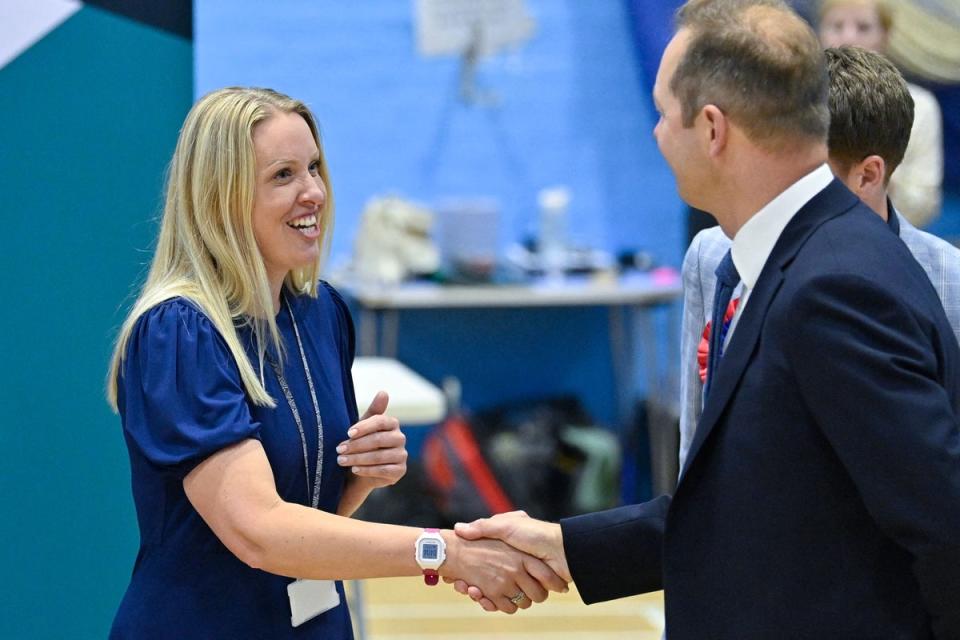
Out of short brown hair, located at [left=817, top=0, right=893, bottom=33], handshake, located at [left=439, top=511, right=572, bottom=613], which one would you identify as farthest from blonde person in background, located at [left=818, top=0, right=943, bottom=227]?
handshake, located at [left=439, top=511, right=572, bottom=613]

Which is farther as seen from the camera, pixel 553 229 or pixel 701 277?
pixel 553 229

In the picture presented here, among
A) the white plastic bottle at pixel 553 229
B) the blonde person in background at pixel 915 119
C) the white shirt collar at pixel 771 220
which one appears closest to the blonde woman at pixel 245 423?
the white shirt collar at pixel 771 220

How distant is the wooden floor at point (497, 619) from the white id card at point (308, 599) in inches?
101

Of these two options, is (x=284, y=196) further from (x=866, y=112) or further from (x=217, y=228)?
(x=866, y=112)

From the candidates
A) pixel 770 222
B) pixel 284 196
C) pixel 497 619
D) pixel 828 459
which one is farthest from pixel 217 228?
pixel 497 619

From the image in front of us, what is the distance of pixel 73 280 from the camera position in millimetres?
2850

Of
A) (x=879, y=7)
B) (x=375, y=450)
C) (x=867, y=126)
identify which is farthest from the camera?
(x=879, y=7)

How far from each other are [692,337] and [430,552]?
24.6 inches

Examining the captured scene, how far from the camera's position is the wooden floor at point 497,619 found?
4852 mm

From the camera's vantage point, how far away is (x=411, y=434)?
6887 mm

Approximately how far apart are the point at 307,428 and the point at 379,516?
391cm

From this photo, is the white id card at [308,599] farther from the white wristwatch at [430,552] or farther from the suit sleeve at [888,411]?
the suit sleeve at [888,411]

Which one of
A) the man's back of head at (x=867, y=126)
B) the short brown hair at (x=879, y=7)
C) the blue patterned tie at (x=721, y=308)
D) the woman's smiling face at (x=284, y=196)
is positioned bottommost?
the blue patterned tie at (x=721, y=308)

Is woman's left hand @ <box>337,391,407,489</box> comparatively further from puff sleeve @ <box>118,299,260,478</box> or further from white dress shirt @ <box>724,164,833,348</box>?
white dress shirt @ <box>724,164,833,348</box>
